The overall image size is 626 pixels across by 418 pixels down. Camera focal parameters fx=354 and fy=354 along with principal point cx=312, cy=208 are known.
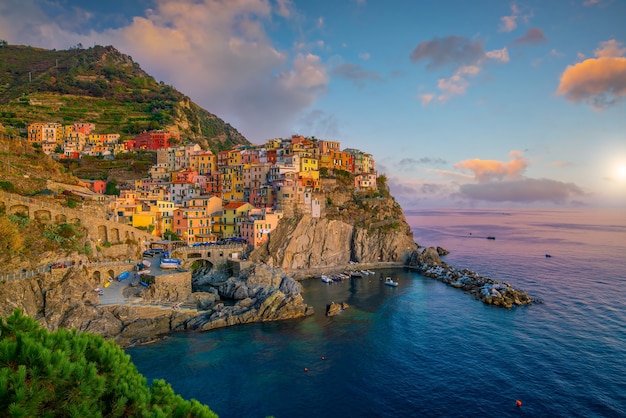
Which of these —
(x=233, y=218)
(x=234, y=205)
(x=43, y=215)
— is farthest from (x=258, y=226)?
(x=43, y=215)

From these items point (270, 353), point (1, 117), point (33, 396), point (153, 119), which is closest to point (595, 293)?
point (270, 353)

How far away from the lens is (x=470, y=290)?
46844mm

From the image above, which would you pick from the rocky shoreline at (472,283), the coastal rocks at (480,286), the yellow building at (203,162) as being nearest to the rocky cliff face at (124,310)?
the coastal rocks at (480,286)

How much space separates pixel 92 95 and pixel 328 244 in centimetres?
8557

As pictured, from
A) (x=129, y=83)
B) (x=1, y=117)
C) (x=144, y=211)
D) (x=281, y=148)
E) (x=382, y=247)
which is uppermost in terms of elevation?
(x=129, y=83)

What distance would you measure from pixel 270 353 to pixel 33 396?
23.2 m

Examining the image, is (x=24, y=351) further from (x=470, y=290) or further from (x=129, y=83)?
(x=129, y=83)

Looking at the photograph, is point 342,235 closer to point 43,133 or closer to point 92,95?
point 43,133

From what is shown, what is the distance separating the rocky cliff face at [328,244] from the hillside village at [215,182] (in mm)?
2351

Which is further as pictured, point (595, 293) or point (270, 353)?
point (595, 293)

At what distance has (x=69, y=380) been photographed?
23.7 feet

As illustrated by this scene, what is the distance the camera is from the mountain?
287ft

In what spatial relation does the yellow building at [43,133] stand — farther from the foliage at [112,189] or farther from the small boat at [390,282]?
the small boat at [390,282]

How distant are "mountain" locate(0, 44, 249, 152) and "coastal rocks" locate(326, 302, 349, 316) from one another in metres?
68.1
